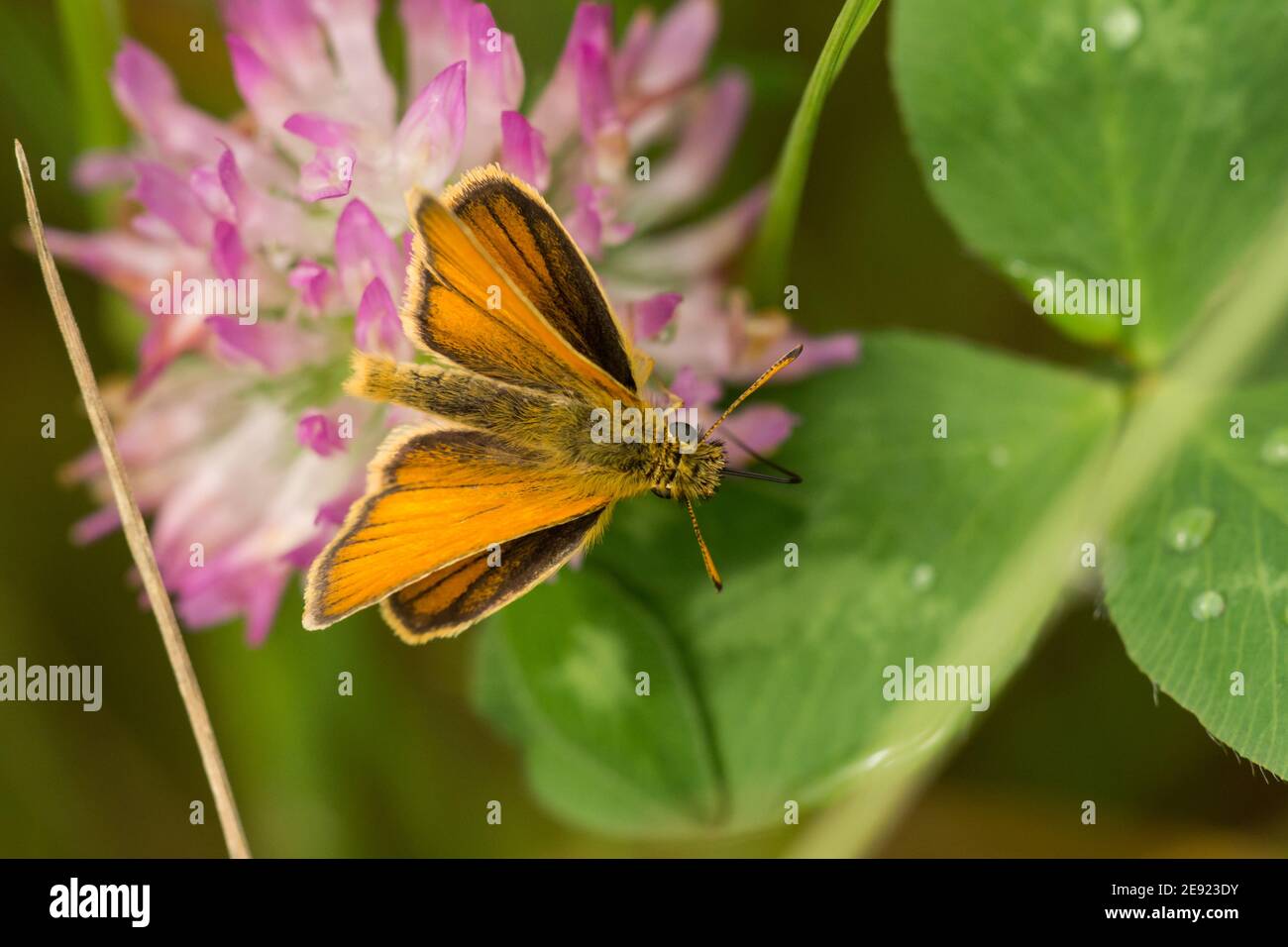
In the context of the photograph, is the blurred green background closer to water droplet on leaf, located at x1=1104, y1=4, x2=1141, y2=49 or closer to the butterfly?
water droplet on leaf, located at x1=1104, y1=4, x2=1141, y2=49

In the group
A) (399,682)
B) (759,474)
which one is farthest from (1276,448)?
(399,682)

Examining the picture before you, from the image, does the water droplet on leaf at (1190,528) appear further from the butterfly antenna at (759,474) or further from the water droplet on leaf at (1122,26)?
the water droplet on leaf at (1122,26)

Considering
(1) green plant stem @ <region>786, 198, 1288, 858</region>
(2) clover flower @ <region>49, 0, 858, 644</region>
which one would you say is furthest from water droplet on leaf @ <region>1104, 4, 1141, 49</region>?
(2) clover flower @ <region>49, 0, 858, 644</region>

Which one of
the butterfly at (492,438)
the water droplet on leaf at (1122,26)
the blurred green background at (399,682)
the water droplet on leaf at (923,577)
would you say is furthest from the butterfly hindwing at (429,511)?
the blurred green background at (399,682)

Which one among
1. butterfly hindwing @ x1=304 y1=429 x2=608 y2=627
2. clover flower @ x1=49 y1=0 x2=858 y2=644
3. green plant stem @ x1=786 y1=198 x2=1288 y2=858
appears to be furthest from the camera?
green plant stem @ x1=786 y1=198 x2=1288 y2=858

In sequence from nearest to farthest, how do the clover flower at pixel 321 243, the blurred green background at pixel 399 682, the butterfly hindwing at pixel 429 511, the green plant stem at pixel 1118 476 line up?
the butterfly hindwing at pixel 429 511 → the clover flower at pixel 321 243 → the green plant stem at pixel 1118 476 → the blurred green background at pixel 399 682
